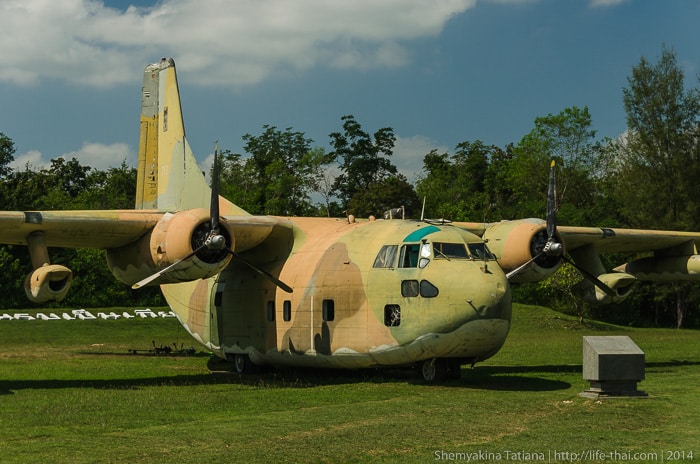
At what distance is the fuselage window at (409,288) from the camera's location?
18578 mm

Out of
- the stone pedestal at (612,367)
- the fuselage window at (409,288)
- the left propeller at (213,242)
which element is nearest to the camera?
the stone pedestal at (612,367)

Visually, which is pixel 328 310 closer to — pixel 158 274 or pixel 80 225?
pixel 158 274

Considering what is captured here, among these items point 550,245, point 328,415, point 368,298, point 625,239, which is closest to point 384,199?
point 625,239

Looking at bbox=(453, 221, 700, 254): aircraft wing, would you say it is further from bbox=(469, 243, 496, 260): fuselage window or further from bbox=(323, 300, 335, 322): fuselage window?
bbox=(323, 300, 335, 322): fuselage window

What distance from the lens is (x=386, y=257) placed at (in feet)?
63.5

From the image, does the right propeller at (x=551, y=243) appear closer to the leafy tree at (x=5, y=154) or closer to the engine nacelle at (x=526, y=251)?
the engine nacelle at (x=526, y=251)

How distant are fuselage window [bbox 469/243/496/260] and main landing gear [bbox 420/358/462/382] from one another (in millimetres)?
2430

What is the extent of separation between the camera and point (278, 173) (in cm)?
9488

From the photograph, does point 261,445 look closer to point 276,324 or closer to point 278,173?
point 276,324

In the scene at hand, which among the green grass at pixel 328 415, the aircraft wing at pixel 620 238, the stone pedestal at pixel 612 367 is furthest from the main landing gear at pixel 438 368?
the aircraft wing at pixel 620 238

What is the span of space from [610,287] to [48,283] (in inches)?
577

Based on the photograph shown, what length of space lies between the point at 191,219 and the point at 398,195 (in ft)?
180

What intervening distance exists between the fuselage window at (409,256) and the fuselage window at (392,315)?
0.95m

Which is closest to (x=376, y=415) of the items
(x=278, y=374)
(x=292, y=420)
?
(x=292, y=420)
